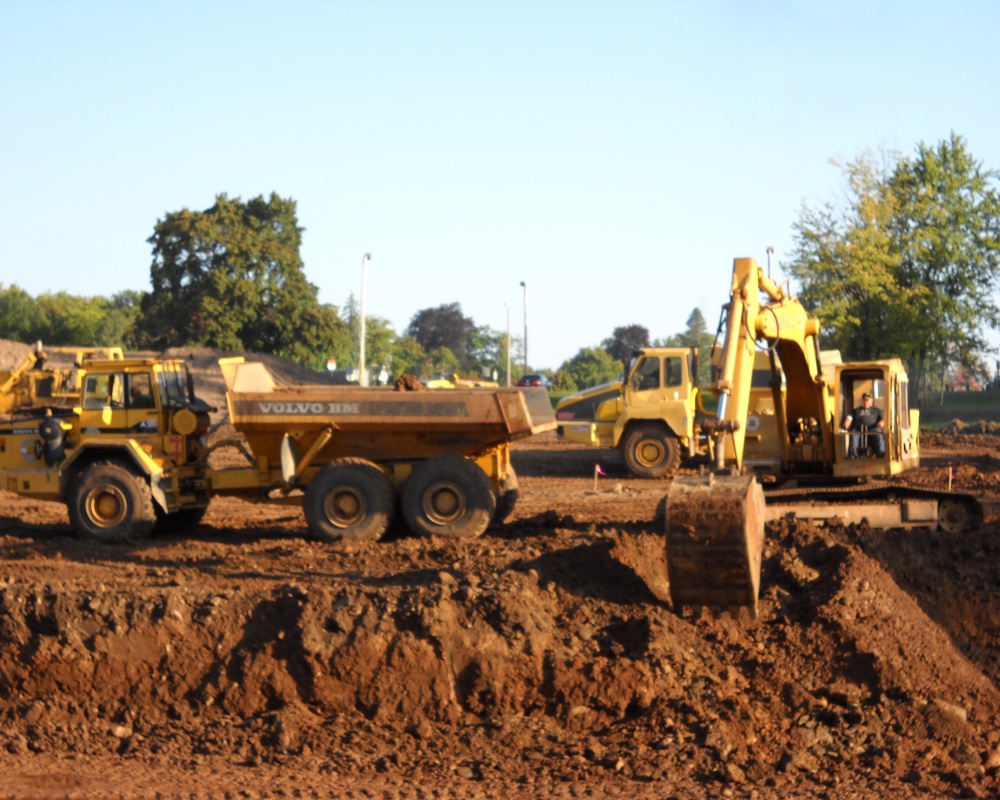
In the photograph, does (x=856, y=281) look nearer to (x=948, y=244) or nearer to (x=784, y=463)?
(x=948, y=244)

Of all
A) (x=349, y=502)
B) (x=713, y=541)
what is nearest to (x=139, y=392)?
(x=349, y=502)

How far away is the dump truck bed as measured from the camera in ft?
42.2

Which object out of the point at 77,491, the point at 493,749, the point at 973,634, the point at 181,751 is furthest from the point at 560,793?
the point at 77,491

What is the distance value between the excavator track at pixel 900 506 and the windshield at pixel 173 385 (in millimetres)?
7289

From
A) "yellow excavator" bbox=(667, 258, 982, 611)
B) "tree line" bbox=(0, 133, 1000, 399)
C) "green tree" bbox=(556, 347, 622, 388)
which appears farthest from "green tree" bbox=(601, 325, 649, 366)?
"yellow excavator" bbox=(667, 258, 982, 611)

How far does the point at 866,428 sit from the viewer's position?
13969mm

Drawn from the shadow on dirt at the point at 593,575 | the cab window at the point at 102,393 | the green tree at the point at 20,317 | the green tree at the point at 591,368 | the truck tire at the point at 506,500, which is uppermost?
the green tree at the point at 20,317

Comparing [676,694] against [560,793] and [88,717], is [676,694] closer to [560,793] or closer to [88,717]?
[560,793]

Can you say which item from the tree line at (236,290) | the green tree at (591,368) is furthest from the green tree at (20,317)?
the green tree at (591,368)

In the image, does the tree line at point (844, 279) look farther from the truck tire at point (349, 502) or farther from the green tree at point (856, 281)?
the truck tire at point (349, 502)

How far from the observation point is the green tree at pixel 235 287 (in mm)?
44938

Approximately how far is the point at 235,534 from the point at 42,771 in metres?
7.85

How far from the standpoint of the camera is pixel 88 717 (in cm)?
777

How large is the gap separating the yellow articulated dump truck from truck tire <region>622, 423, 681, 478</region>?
6.94 meters
